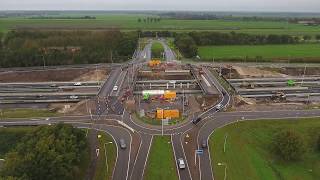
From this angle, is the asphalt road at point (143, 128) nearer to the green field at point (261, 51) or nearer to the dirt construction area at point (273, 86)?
the dirt construction area at point (273, 86)

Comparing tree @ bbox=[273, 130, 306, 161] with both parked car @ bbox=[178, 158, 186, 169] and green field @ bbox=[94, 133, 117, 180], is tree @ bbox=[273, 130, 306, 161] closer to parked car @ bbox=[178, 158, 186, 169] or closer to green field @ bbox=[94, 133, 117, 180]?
parked car @ bbox=[178, 158, 186, 169]

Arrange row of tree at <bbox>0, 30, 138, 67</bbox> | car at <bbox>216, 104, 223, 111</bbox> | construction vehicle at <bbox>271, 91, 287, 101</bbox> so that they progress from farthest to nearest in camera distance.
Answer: row of tree at <bbox>0, 30, 138, 67</bbox> → construction vehicle at <bbox>271, 91, 287, 101</bbox> → car at <bbox>216, 104, 223, 111</bbox>

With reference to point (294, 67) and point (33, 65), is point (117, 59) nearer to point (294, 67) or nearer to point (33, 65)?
point (33, 65)

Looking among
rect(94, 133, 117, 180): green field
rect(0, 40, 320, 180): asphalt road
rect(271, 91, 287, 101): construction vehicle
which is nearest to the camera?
rect(94, 133, 117, 180): green field

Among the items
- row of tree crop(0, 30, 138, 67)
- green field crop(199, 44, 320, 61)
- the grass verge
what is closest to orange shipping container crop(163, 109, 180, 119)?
the grass verge

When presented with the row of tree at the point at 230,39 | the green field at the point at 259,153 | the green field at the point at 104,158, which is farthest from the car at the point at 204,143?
the row of tree at the point at 230,39

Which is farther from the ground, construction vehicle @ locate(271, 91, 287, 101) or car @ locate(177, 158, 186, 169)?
construction vehicle @ locate(271, 91, 287, 101)
